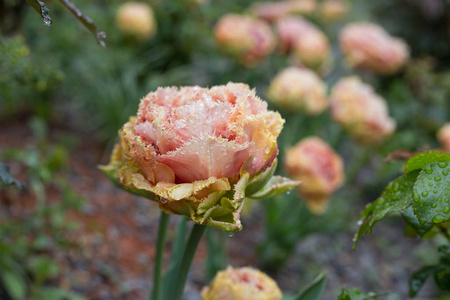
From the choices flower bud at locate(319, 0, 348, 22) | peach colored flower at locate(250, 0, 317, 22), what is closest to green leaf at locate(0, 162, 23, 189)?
Result: peach colored flower at locate(250, 0, 317, 22)

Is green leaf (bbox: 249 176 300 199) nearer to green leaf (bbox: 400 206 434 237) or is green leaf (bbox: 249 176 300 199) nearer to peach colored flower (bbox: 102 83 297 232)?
peach colored flower (bbox: 102 83 297 232)

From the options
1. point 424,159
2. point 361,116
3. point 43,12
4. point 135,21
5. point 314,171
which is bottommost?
point 314,171

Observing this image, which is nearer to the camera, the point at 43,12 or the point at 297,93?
the point at 43,12

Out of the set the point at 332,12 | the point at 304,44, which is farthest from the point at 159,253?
the point at 332,12

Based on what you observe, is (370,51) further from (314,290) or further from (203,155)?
(203,155)

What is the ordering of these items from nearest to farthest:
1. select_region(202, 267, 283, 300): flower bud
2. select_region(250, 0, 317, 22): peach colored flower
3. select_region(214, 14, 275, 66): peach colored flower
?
1. select_region(202, 267, 283, 300): flower bud
2. select_region(214, 14, 275, 66): peach colored flower
3. select_region(250, 0, 317, 22): peach colored flower

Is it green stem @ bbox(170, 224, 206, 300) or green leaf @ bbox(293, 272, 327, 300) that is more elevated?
green stem @ bbox(170, 224, 206, 300)

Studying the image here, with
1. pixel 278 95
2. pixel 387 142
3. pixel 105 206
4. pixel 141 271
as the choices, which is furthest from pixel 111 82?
pixel 387 142
